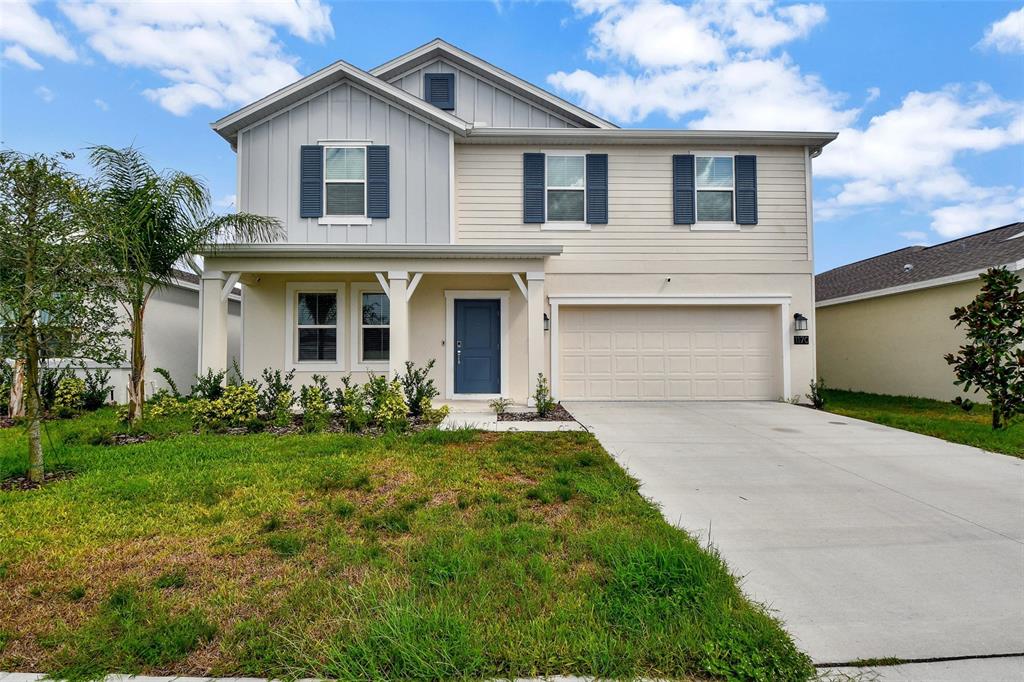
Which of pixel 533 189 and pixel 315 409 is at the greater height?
pixel 533 189

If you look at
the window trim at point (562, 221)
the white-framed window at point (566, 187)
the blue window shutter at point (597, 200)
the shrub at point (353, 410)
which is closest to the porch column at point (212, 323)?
the shrub at point (353, 410)

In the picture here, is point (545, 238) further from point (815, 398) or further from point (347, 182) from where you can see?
point (815, 398)

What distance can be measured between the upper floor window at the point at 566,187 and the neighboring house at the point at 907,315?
26.2 ft

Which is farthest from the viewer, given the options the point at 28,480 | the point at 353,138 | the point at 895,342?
the point at 895,342

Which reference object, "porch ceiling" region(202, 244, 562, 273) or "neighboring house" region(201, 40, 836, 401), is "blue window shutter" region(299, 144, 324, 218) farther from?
"porch ceiling" region(202, 244, 562, 273)

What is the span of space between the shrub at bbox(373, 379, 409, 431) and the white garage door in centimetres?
398

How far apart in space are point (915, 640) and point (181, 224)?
9.34m

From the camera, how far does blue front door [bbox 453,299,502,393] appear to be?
9797 mm

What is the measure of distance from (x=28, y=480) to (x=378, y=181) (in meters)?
6.94

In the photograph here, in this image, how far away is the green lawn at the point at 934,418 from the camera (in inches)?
255

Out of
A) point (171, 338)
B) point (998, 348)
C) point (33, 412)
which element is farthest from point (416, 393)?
point (998, 348)

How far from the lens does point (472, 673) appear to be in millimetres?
2039

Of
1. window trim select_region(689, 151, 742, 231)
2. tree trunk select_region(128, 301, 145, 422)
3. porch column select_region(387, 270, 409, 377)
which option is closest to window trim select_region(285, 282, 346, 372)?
porch column select_region(387, 270, 409, 377)

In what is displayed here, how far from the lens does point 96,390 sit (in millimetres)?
9109
